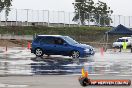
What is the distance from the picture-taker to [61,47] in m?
30.7

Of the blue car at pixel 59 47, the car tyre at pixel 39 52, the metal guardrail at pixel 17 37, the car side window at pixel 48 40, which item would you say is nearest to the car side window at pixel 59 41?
the blue car at pixel 59 47

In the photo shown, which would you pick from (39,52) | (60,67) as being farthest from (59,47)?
(60,67)

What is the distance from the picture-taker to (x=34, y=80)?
611 inches

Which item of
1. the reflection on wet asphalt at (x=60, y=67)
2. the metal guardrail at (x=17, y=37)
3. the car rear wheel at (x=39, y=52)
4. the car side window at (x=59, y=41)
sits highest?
the car side window at (x=59, y=41)

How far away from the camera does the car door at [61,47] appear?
3045 cm

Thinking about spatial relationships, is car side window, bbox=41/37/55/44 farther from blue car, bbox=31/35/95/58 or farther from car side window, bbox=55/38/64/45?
car side window, bbox=55/38/64/45

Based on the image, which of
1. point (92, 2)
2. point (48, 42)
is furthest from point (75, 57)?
point (92, 2)

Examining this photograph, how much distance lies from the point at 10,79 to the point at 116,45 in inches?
1649

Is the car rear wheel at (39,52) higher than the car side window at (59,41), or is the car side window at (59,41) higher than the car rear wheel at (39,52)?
the car side window at (59,41)

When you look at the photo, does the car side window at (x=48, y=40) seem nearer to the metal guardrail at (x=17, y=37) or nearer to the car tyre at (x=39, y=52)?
the car tyre at (x=39, y=52)

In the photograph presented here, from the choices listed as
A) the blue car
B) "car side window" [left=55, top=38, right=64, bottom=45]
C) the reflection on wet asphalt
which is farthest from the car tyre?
the reflection on wet asphalt

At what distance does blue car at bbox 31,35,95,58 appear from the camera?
30250 millimetres

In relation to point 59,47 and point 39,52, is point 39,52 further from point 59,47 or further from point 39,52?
point 59,47

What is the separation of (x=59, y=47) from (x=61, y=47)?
0.49 feet
